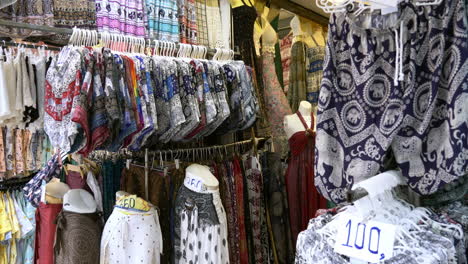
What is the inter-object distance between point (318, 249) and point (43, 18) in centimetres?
203

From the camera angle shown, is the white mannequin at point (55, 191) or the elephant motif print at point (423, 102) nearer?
the elephant motif print at point (423, 102)

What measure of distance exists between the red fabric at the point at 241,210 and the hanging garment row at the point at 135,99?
13.9 inches

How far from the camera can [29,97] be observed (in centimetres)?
181

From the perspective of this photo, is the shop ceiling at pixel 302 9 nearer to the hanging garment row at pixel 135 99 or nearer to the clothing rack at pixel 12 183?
the hanging garment row at pixel 135 99

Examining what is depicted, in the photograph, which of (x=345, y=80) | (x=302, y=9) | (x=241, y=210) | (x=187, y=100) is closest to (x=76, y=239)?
(x=187, y=100)

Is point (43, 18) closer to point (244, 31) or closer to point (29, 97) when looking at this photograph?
point (29, 97)

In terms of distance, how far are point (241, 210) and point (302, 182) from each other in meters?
0.43

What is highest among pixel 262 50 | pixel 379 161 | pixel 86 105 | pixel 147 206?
pixel 262 50

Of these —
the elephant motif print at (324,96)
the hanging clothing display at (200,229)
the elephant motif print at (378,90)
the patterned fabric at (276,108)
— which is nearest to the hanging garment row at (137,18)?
the patterned fabric at (276,108)

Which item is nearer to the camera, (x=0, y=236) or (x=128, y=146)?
(x=128, y=146)

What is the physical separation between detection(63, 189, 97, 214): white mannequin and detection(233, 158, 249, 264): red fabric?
0.86m

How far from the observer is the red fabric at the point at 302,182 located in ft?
8.16

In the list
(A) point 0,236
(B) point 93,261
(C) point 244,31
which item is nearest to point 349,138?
(B) point 93,261

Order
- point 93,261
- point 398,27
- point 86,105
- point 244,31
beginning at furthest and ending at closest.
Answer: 1. point 244,31
2. point 93,261
3. point 86,105
4. point 398,27
